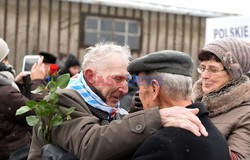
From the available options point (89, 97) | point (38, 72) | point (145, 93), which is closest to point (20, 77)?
point (38, 72)

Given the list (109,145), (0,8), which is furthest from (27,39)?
(109,145)

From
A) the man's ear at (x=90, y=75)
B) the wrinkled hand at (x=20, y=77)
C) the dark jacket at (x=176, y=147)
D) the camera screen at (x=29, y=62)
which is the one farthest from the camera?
the camera screen at (x=29, y=62)

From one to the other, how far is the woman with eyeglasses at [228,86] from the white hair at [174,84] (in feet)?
2.34

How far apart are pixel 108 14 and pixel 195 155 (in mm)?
8228

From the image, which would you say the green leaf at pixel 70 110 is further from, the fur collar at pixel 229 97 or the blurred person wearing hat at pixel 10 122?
the blurred person wearing hat at pixel 10 122

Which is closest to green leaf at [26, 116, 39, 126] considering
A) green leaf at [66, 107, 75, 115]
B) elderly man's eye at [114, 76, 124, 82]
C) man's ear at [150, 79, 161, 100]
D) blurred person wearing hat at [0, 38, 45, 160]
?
green leaf at [66, 107, 75, 115]

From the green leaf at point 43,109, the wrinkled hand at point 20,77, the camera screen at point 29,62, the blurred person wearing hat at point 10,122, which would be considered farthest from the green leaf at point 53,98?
the camera screen at point 29,62

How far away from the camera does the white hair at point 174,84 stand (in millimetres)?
1981

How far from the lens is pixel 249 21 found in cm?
498

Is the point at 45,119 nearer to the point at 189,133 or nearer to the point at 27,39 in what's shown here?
the point at 189,133

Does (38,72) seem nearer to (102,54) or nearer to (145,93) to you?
(102,54)

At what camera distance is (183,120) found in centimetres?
190

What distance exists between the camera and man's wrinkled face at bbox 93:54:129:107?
2.51m

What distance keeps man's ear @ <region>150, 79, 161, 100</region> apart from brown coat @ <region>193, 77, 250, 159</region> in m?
0.76
